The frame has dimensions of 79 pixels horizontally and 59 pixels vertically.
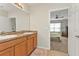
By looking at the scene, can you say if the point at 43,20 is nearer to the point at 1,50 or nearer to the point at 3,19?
the point at 3,19

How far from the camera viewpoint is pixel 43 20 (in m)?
5.04

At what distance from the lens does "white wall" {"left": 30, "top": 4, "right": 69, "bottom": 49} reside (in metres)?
4.92

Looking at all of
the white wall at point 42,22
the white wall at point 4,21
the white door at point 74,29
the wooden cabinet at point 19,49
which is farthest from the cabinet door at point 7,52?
the white wall at point 42,22

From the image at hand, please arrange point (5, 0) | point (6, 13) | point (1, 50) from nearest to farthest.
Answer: point (5, 0) < point (1, 50) < point (6, 13)

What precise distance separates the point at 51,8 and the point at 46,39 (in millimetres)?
1274

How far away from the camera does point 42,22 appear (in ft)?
16.6

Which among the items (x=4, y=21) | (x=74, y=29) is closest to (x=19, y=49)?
(x=4, y=21)

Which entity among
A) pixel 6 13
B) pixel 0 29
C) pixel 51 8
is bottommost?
pixel 0 29

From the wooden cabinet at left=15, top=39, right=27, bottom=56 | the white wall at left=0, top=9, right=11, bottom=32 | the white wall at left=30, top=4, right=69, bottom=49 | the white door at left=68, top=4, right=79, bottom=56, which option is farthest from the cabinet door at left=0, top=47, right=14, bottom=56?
the white wall at left=30, top=4, right=69, bottom=49

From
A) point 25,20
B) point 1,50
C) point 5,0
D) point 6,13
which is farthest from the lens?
point 25,20

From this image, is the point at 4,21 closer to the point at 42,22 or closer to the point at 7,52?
the point at 7,52

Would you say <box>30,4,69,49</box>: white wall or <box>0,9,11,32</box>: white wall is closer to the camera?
<box>0,9,11,32</box>: white wall

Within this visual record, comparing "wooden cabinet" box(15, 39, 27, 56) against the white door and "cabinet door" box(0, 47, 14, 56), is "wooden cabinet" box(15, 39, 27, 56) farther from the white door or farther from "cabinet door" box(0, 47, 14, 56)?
the white door

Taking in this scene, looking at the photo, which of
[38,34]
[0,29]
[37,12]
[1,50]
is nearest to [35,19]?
[37,12]
